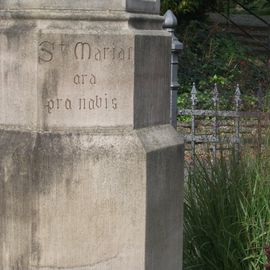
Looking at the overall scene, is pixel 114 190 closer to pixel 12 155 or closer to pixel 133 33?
pixel 12 155

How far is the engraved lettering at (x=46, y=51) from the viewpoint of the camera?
3.65 meters

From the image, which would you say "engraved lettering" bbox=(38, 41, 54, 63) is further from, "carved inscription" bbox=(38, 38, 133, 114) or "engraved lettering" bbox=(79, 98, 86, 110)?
"engraved lettering" bbox=(79, 98, 86, 110)

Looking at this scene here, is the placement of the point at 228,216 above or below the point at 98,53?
below

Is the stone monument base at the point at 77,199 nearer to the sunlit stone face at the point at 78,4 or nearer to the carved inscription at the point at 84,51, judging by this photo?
the carved inscription at the point at 84,51

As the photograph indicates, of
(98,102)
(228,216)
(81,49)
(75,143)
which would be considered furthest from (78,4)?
(228,216)

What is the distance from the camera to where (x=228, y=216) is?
4.94 meters

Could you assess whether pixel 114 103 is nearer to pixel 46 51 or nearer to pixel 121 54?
pixel 121 54

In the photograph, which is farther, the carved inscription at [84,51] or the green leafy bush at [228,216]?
the green leafy bush at [228,216]

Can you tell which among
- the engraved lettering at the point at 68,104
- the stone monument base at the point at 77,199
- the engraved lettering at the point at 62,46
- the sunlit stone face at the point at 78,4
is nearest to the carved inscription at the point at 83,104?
the engraved lettering at the point at 68,104

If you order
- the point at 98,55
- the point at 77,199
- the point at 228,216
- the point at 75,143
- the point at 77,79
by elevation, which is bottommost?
the point at 228,216

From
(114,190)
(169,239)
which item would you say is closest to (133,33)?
(114,190)

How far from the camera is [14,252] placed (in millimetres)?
3766

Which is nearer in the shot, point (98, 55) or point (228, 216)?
point (98, 55)

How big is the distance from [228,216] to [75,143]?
157cm
